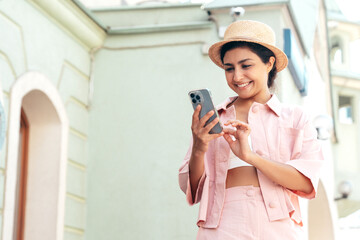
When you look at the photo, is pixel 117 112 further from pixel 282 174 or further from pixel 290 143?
pixel 282 174

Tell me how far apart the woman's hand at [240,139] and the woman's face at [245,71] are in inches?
11.5

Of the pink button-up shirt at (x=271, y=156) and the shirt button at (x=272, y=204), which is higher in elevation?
the pink button-up shirt at (x=271, y=156)

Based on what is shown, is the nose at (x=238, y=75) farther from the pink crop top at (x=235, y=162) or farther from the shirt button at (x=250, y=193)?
the shirt button at (x=250, y=193)

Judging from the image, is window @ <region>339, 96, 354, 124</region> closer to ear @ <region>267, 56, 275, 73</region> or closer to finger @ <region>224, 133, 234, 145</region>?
ear @ <region>267, 56, 275, 73</region>

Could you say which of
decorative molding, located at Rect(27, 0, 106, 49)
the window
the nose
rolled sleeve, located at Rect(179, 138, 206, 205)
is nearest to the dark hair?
the nose

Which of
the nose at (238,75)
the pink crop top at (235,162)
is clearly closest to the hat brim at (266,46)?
the nose at (238,75)

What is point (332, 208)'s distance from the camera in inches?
467

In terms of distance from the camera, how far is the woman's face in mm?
3307

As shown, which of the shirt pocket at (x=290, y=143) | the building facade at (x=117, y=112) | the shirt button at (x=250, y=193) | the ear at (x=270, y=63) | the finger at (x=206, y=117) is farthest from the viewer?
the building facade at (x=117, y=112)

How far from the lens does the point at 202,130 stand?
309 cm

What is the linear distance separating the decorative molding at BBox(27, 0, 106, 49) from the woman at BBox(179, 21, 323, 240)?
358 cm

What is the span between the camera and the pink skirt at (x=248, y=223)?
3.09 metres

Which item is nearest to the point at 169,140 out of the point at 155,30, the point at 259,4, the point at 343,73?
the point at 155,30

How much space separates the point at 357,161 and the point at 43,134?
1131 centimetres
